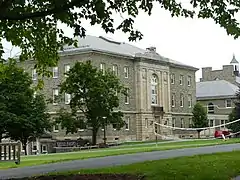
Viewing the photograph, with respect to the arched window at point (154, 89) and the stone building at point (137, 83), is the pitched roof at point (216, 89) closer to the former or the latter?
the stone building at point (137, 83)

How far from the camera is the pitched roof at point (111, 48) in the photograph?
74250 mm

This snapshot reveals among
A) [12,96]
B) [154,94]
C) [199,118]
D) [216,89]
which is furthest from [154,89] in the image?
[12,96]

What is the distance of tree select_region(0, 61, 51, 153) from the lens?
5362cm

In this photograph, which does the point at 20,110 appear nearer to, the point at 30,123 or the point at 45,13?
the point at 30,123

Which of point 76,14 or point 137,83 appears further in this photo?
point 137,83

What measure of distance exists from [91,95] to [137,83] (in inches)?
932

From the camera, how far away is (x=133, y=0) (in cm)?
1331

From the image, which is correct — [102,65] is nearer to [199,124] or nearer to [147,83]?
[147,83]

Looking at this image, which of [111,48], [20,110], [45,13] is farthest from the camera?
[111,48]

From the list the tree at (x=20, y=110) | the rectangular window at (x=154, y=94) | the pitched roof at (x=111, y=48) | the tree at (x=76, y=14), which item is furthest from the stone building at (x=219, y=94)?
the tree at (x=76, y=14)

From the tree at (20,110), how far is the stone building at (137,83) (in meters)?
13.9

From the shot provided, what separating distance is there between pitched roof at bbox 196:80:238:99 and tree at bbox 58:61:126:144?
4769cm

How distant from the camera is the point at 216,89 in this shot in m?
107

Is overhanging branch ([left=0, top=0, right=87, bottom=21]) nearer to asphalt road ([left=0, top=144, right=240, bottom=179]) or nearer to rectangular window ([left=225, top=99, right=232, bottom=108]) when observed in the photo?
asphalt road ([left=0, top=144, right=240, bottom=179])
